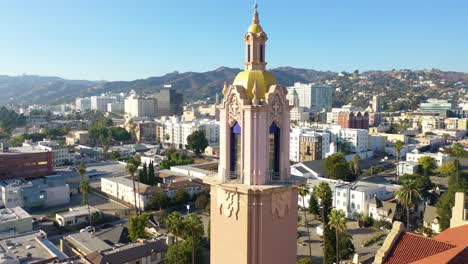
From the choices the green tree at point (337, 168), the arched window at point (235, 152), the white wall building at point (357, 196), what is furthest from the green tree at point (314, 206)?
the arched window at point (235, 152)

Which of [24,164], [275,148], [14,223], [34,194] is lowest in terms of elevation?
[34,194]

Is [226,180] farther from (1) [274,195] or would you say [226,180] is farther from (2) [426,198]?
(2) [426,198]

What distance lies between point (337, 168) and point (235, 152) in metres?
55.7

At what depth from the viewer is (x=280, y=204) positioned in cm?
1044

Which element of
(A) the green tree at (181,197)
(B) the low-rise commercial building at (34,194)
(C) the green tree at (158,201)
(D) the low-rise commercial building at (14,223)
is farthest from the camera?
(A) the green tree at (181,197)

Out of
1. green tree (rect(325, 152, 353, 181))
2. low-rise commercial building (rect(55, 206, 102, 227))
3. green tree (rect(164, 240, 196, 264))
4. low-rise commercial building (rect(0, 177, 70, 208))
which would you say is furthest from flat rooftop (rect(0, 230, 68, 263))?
green tree (rect(325, 152, 353, 181))

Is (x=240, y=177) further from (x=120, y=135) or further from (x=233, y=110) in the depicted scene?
(x=120, y=135)

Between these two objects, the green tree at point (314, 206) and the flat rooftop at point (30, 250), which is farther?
the green tree at point (314, 206)

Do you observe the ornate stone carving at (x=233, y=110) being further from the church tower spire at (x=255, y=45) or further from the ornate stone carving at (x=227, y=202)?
the ornate stone carving at (x=227, y=202)

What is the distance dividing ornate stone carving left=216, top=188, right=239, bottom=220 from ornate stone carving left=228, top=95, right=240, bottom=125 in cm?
200

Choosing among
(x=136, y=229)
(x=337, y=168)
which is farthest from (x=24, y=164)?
(x=337, y=168)

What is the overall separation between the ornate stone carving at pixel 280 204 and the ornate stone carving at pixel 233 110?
234 centimetres

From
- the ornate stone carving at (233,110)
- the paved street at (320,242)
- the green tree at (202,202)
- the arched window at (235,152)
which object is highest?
the ornate stone carving at (233,110)

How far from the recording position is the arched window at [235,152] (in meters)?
10.7
